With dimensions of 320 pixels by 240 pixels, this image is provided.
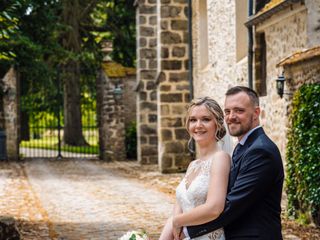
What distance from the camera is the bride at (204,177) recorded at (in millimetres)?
3154

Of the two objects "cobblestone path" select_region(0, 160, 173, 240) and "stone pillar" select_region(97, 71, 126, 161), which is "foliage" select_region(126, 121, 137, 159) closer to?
"stone pillar" select_region(97, 71, 126, 161)

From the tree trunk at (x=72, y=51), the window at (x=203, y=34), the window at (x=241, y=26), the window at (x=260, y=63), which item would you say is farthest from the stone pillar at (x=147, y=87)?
the window at (x=260, y=63)

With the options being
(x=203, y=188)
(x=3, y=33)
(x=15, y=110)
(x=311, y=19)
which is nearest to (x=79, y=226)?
(x=3, y=33)

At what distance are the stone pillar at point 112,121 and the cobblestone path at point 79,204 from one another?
4740 millimetres

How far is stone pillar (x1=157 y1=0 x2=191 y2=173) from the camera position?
57.9ft

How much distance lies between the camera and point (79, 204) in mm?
11352

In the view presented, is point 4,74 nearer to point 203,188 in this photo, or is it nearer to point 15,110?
point 15,110

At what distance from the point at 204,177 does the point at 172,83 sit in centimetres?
1460

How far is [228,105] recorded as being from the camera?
3.20 m

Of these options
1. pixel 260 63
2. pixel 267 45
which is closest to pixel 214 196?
pixel 267 45

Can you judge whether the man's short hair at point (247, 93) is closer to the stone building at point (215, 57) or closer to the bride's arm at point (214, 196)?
the bride's arm at point (214, 196)

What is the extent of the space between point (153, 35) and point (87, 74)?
6.14 meters

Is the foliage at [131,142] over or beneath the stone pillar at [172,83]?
beneath

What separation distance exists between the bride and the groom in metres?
0.04
